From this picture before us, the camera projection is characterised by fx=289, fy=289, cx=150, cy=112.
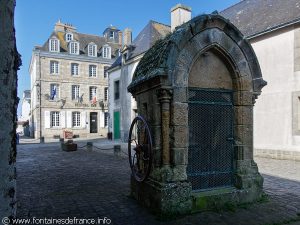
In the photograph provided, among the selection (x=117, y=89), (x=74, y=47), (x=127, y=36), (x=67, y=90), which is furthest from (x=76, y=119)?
(x=127, y=36)

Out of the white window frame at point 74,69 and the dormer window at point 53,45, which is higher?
the dormer window at point 53,45

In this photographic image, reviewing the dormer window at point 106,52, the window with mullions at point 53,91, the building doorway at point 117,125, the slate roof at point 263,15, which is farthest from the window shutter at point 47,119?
the slate roof at point 263,15

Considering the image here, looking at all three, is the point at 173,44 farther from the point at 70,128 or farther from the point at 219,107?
the point at 70,128

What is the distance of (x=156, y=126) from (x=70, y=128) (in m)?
29.0

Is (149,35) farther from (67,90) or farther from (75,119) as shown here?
(75,119)

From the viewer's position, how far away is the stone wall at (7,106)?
217cm

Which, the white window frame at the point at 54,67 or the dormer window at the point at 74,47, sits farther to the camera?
the dormer window at the point at 74,47

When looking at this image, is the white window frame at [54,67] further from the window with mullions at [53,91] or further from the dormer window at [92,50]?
the dormer window at [92,50]

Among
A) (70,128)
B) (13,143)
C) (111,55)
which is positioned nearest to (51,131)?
(70,128)

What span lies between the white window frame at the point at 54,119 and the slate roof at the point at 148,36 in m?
11.8

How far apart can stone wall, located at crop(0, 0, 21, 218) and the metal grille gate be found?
316cm

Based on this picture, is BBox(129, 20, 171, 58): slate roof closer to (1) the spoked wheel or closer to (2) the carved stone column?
(1) the spoked wheel

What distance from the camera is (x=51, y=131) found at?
31438 millimetres

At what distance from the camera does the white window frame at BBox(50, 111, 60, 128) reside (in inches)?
1251
